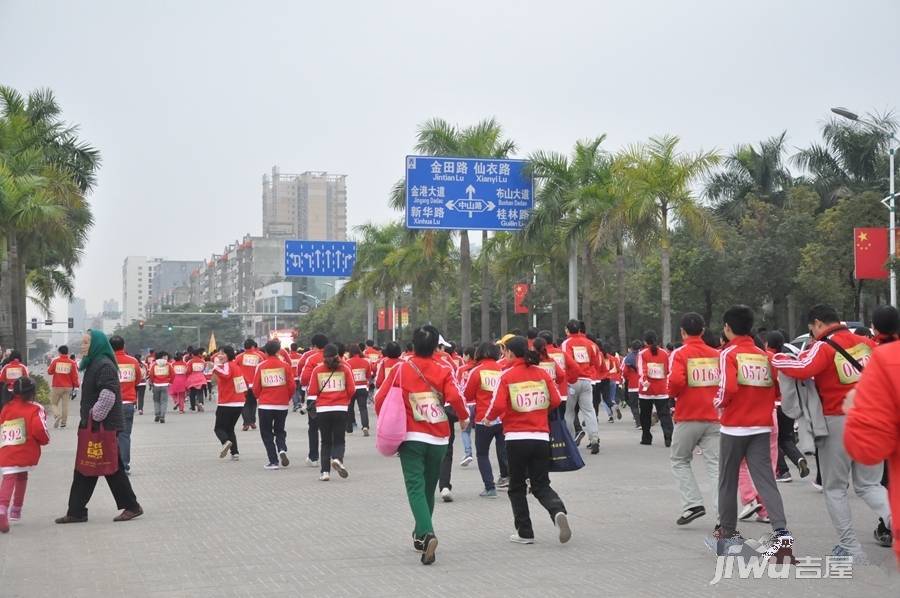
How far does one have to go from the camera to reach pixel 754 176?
52.8m

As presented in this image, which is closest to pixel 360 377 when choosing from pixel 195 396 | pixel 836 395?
pixel 195 396

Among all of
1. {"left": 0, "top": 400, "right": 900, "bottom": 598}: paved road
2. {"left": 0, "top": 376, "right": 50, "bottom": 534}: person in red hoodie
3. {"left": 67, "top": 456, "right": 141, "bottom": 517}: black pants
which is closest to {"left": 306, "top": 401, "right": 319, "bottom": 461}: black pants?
{"left": 0, "top": 400, "right": 900, "bottom": 598}: paved road

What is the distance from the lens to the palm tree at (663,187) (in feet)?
100

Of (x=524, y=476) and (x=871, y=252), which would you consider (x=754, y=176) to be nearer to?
(x=871, y=252)

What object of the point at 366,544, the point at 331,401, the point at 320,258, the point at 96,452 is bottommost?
the point at 366,544

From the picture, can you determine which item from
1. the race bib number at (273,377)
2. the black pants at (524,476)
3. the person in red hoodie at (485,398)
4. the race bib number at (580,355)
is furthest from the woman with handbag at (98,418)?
the race bib number at (580,355)

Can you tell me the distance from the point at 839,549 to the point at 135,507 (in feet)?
22.1

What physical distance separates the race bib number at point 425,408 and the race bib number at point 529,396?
0.75 meters

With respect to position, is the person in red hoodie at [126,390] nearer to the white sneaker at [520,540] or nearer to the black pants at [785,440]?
the white sneaker at [520,540]

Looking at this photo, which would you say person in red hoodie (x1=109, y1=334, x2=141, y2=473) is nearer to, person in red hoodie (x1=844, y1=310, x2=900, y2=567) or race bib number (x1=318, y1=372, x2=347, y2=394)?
race bib number (x1=318, y1=372, x2=347, y2=394)

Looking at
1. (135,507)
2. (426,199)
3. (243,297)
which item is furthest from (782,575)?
(243,297)

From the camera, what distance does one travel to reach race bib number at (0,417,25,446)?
34.8ft

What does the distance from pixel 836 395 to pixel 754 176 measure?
4636 centimetres

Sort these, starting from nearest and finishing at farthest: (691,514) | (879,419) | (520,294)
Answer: (879,419) → (691,514) → (520,294)
